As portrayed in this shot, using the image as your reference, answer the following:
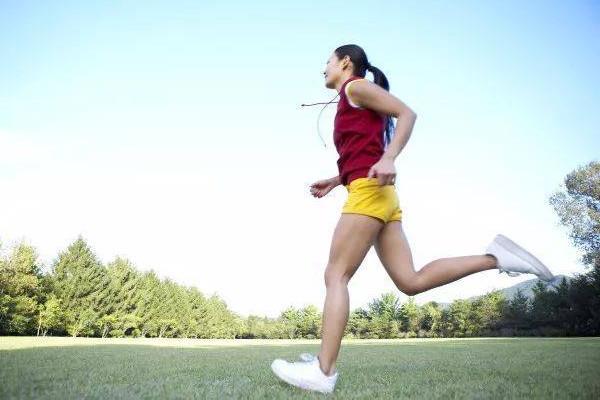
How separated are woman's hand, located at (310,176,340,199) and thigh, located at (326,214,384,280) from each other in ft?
3.14

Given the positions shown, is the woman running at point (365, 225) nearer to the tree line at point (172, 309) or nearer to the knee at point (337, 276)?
the knee at point (337, 276)

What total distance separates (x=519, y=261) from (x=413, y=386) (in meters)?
1.06

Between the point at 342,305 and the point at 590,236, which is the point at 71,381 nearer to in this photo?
the point at 342,305

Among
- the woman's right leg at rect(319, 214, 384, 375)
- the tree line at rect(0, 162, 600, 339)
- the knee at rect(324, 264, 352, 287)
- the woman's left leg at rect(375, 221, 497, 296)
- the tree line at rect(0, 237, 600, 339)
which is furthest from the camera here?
the tree line at rect(0, 237, 600, 339)

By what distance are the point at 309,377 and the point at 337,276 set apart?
591mm

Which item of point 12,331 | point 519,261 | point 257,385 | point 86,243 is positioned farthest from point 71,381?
point 86,243

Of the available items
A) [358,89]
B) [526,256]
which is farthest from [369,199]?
[526,256]

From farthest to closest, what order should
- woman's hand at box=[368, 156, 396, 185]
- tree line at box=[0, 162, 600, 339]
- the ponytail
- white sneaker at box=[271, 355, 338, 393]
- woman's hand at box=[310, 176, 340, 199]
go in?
tree line at box=[0, 162, 600, 339] < woman's hand at box=[310, 176, 340, 199] < the ponytail < white sneaker at box=[271, 355, 338, 393] < woman's hand at box=[368, 156, 396, 185]

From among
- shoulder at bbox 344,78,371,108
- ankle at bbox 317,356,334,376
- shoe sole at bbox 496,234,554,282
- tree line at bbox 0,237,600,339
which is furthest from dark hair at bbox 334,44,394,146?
tree line at bbox 0,237,600,339

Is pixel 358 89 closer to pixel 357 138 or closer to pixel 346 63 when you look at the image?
pixel 357 138

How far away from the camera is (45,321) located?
33.7 meters

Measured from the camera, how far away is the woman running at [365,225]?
243 cm

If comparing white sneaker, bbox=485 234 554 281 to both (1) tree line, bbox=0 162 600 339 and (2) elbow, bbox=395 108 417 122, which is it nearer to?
(2) elbow, bbox=395 108 417 122

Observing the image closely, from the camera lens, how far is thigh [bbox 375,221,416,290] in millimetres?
2766
